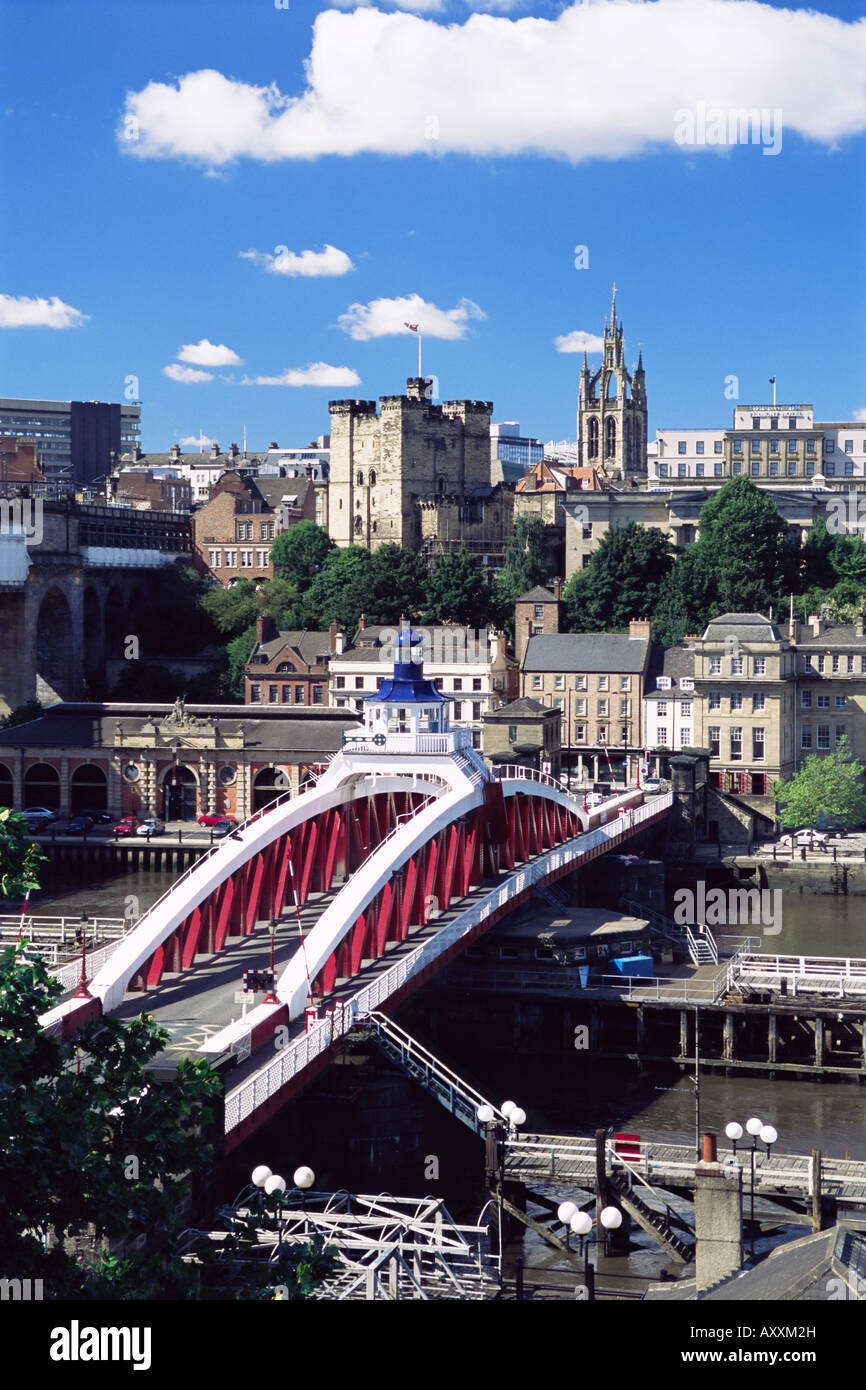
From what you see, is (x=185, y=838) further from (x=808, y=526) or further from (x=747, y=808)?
(x=808, y=526)

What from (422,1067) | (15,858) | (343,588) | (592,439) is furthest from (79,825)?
(592,439)

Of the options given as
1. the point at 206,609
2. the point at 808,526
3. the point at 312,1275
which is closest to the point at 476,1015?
the point at 312,1275

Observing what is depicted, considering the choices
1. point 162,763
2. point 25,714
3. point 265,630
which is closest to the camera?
point 162,763

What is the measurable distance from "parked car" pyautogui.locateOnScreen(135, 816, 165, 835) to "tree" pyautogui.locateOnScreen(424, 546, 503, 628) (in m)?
24.7

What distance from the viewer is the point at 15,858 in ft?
63.3

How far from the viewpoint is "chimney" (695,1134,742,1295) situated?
25641mm

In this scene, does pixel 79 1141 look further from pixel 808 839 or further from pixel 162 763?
pixel 162 763

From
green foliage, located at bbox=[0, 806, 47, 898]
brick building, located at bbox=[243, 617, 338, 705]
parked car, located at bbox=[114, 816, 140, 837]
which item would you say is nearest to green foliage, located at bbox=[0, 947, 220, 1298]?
green foliage, located at bbox=[0, 806, 47, 898]

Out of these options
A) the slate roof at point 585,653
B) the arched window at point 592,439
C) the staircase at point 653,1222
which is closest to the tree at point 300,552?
the slate roof at point 585,653

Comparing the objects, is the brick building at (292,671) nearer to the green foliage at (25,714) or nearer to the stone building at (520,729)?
the green foliage at (25,714)

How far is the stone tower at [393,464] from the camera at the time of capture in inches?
4813

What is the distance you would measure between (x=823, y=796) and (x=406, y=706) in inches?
1325

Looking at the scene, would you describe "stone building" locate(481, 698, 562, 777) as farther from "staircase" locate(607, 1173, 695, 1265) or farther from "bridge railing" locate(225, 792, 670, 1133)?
"staircase" locate(607, 1173, 695, 1265)
